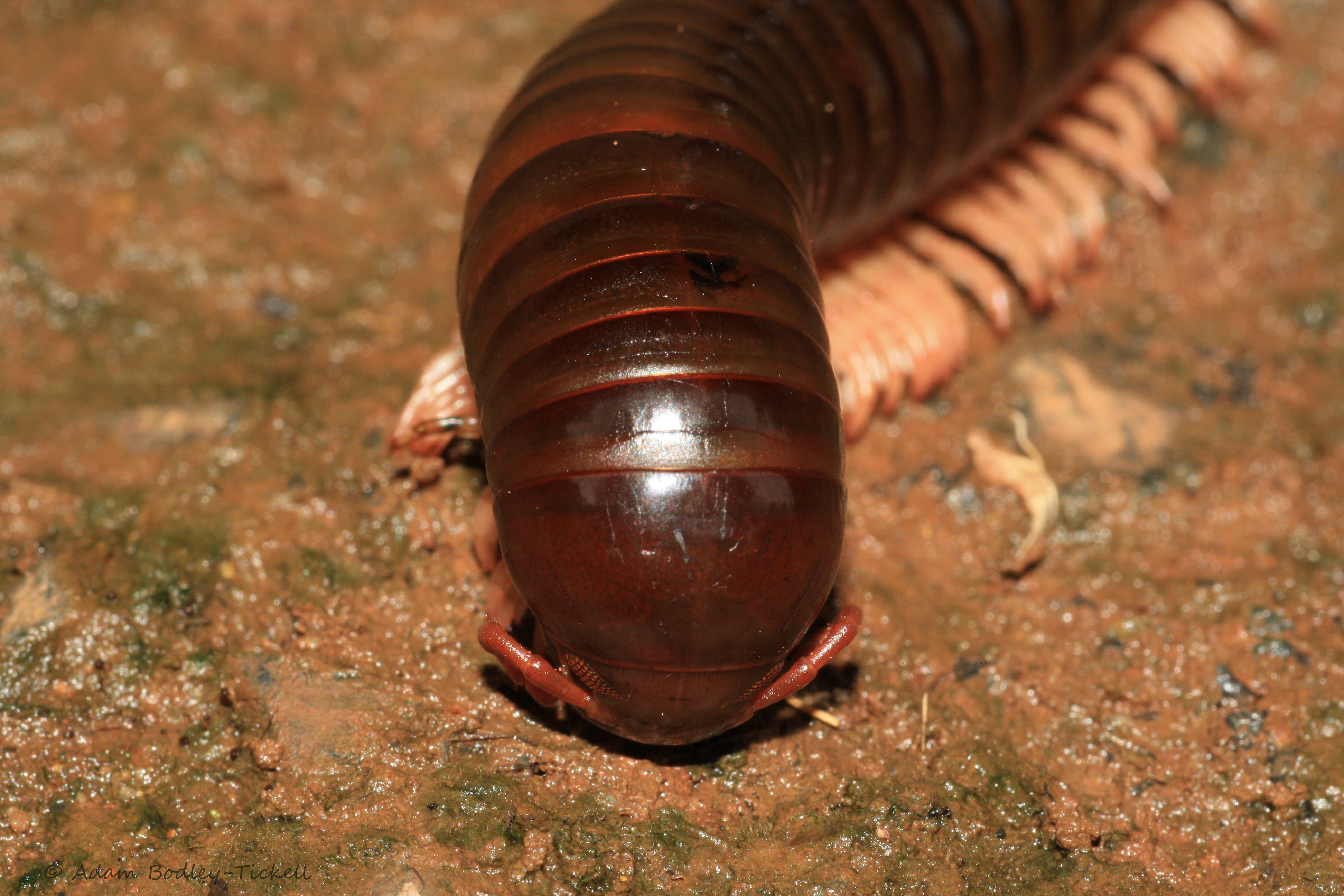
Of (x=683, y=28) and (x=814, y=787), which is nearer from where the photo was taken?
(x=814, y=787)

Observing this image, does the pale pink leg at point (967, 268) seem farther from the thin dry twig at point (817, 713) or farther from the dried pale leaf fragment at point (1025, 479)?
the thin dry twig at point (817, 713)

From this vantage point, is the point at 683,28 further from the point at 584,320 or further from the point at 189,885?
the point at 189,885

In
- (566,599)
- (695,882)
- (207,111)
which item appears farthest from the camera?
(207,111)

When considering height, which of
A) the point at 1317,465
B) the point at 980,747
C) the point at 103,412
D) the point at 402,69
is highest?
the point at 402,69

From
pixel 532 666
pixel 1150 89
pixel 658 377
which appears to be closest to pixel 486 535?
pixel 532 666

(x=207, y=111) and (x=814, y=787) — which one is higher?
(x=207, y=111)

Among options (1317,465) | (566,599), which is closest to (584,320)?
(566,599)
